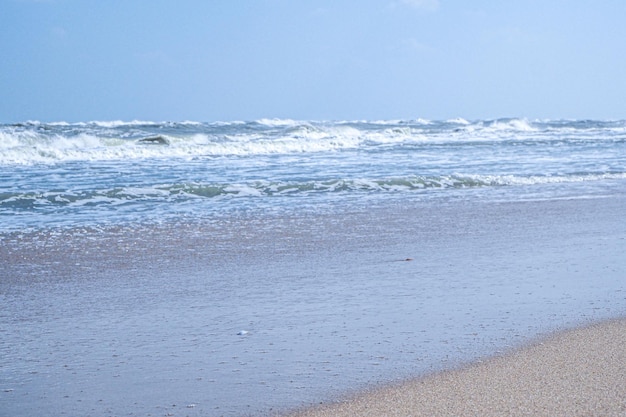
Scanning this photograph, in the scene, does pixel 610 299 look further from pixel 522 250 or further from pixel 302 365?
pixel 302 365

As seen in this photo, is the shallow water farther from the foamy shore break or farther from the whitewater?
the whitewater

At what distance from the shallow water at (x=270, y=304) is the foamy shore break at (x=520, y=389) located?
0.47 ft

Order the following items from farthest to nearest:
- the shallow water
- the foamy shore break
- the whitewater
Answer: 1. the whitewater
2. the shallow water
3. the foamy shore break

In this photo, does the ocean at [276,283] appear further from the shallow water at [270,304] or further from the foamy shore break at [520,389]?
the foamy shore break at [520,389]

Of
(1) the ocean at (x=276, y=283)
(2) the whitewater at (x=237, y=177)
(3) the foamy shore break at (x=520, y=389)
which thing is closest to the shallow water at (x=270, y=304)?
(1) the ocean at (x=276, y=283)

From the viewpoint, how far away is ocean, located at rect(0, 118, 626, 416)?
3309 mm

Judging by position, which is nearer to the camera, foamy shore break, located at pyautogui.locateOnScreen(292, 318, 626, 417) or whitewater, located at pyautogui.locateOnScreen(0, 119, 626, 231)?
foamy shore break, located at pyautogui.locateOnScreen(292, 318, 626, 417)

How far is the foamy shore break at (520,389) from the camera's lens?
2885mm

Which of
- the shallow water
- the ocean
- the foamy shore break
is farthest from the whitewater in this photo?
the foamy shore break

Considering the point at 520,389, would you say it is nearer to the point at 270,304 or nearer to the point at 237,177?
the point at 270,304

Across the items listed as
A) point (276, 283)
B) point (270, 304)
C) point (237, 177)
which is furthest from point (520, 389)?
point (237, 177)

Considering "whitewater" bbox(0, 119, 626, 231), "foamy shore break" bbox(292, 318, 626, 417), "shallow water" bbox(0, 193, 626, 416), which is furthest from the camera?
"whitewater" bbox(0, 119, 626, 231)

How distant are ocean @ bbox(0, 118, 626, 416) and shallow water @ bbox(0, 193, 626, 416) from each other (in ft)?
0.05

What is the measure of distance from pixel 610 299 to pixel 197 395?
2.65 metres
